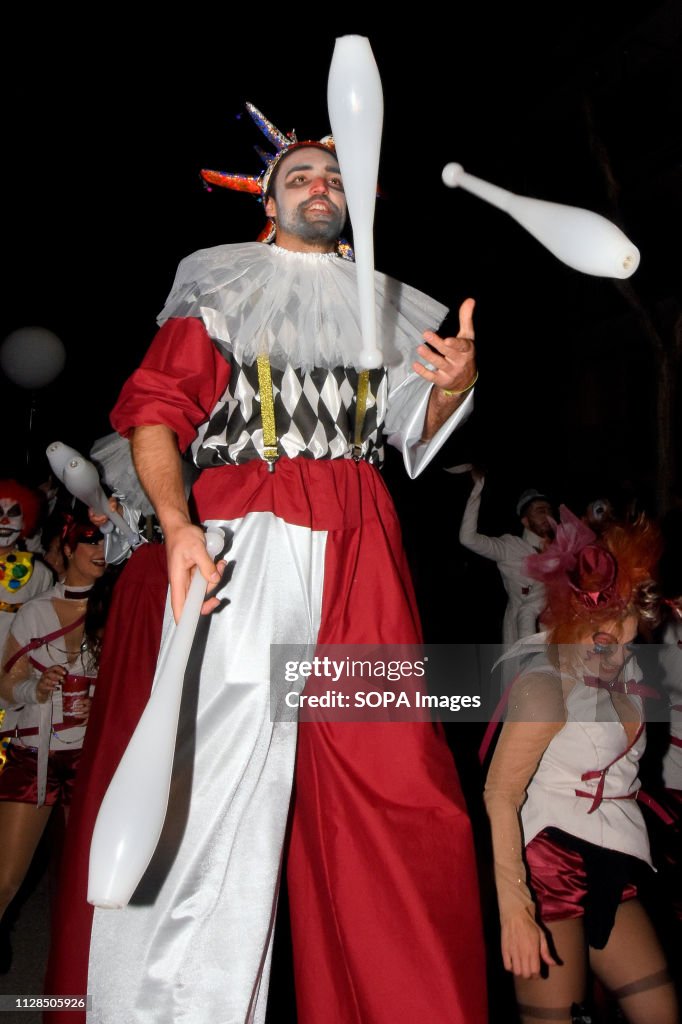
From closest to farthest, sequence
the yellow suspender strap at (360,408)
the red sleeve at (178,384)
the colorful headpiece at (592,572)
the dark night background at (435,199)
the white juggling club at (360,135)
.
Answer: the white juggling club at (360,135)
the red sleeve at (178,384)
the yellow suspender strap at (360,408)
the colorful headpiece at (592,572)
the dark night background at (435,199)

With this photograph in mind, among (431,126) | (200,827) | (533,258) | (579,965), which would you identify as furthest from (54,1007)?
(533,258)

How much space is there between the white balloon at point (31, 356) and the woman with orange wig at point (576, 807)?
4.21 m

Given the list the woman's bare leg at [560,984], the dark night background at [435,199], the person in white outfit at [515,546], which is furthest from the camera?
the person in white outfit at [515,546]

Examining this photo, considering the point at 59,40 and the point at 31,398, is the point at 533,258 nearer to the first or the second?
the point at 31,398

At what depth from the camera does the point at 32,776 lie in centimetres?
273

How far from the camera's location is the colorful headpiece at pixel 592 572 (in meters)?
2.04

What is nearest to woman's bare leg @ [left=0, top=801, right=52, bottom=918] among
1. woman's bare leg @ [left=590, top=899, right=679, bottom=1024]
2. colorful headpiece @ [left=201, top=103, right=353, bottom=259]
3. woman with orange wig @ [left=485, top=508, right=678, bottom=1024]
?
woman with orange wig @ [left=485, top=508, right=678, bottom=1024]

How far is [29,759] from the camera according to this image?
277 cm

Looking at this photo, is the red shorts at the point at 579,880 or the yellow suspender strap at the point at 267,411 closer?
the yellow suspender strap at the point at 267,411

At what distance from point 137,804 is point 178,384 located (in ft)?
2.27

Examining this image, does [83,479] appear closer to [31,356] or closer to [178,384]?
[178,384]

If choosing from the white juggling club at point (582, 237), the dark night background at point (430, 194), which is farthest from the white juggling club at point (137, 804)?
the dark night background at point (430, 194)

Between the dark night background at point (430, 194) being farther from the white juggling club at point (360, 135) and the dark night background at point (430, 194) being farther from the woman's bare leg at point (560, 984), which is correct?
the woman's bare leg at point (560, 984)

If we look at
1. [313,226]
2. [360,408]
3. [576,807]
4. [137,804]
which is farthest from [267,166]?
[576,807]
